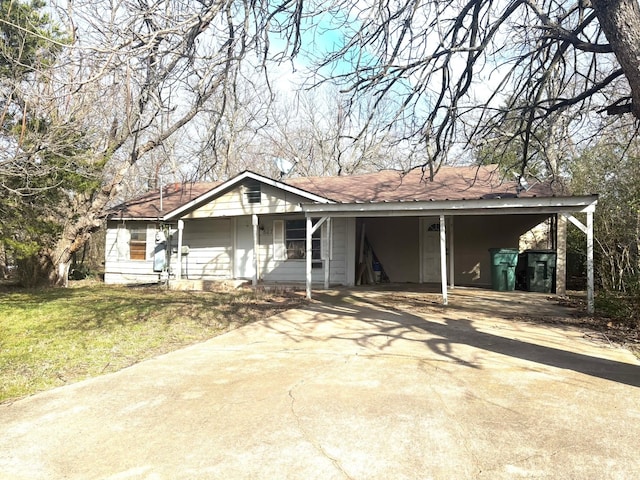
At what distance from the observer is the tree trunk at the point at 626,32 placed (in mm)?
4523

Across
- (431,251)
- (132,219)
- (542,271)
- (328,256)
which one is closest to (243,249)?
(328,256)

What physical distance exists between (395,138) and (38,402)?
5.98 meters

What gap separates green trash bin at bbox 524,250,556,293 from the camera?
11.5 metres

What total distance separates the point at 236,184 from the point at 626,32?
10471 millimetres

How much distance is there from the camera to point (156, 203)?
17594mm

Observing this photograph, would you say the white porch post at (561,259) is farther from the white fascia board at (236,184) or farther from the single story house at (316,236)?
the white fascia board at (236,184)

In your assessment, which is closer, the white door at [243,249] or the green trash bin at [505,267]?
the green trash bin at [505,267]

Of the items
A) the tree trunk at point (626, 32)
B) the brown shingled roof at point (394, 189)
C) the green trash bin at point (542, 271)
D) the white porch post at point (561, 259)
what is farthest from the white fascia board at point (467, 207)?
the tree trunk at point (626, 32)

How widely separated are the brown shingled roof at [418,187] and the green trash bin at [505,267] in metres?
1.68

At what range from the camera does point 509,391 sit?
3.94 m

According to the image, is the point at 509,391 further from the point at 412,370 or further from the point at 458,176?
the point at 458,176

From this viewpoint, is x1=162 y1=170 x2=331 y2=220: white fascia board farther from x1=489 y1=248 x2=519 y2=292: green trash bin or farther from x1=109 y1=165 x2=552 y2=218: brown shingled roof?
x1=489 y1=248 x2=519 y2=292: green trash bin

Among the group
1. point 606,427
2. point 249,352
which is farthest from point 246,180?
point 606,427

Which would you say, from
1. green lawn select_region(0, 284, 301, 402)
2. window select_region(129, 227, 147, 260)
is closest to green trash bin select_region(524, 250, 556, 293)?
green lawn select_region(0, 284, 301, 402)
